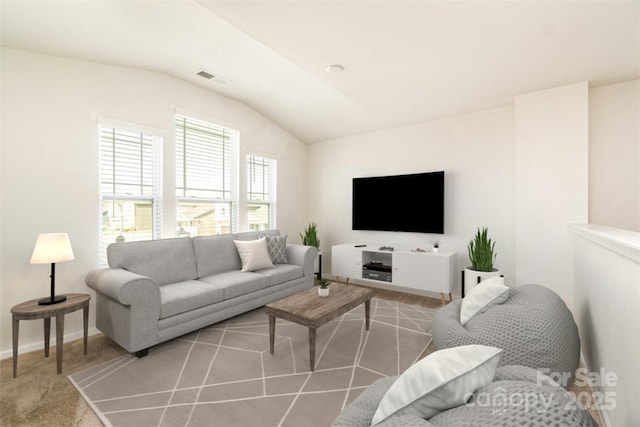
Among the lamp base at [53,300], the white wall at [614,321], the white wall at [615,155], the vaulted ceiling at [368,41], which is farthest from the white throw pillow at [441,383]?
the white wall at [615,155]

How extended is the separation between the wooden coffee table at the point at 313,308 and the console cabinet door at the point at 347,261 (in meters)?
1.53

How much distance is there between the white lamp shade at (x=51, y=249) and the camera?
2348mm

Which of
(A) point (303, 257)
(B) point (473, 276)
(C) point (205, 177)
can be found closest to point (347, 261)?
(A) point (303, 257)

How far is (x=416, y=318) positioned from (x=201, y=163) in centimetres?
346

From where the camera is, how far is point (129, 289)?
2381mm

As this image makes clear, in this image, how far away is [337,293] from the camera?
2.90 meters

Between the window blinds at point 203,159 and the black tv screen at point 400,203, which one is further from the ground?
the window blinds at point 203,159

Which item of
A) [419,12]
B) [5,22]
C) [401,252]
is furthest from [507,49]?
[5,22]

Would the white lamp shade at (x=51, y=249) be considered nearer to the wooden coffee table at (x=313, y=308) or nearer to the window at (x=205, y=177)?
the window at (x=205, y=177)

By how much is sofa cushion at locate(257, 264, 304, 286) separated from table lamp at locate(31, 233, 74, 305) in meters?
1.91

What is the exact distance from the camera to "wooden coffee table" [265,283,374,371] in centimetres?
226

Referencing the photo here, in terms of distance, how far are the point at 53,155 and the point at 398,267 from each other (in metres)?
4.13

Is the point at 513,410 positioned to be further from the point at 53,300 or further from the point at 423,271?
the point at 423,271

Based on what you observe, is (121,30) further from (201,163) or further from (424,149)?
(424,149)
